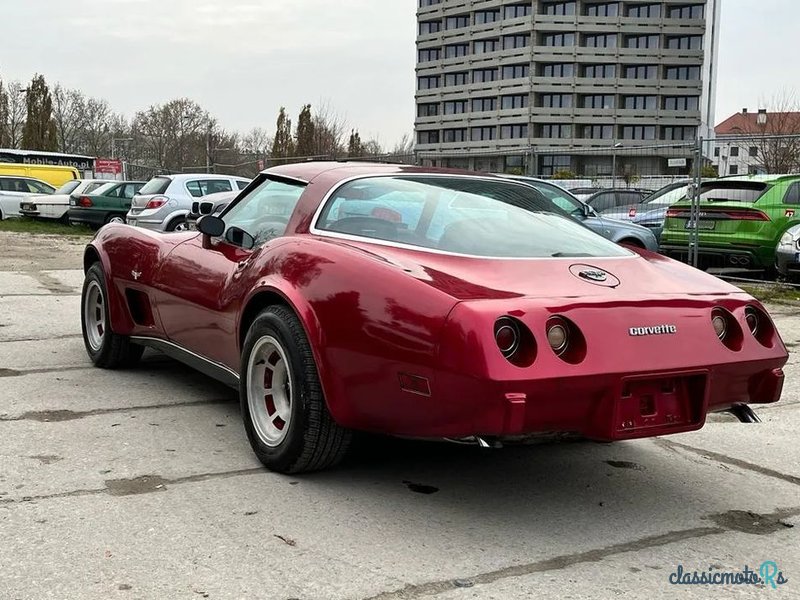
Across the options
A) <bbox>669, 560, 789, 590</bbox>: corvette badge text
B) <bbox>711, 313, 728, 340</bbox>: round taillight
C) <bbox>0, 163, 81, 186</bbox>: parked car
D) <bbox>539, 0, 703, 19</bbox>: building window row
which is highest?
<bbox>539, 0, 703, 19</bbox>: building window row

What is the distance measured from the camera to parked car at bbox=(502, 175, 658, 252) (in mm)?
12344

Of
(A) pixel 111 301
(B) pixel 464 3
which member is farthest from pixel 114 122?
(A) pixel 111 301

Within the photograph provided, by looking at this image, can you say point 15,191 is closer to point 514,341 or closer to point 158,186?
point 158,186

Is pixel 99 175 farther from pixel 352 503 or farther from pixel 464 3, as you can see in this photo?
pixel 464 3

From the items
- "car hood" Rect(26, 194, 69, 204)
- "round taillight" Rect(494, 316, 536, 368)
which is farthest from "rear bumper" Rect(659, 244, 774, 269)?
"car hood" Rect(26, 194, 69, 204)

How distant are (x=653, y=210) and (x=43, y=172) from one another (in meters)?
24.8

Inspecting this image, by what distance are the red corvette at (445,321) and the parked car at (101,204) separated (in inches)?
728

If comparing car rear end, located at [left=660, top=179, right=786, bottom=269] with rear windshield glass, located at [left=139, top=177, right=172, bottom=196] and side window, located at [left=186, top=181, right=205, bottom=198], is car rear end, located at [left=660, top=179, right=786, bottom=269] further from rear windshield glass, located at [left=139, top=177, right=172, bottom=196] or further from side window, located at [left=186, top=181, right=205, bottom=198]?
rear windshield glass, located at [left=139, top=177, right=172, bottom=196]

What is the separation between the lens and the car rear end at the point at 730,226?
11680mm

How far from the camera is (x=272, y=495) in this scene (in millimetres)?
3547

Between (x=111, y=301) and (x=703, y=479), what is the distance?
374cm

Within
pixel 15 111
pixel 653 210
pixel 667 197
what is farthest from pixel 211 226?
pixel 15 111

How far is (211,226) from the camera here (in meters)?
4.55

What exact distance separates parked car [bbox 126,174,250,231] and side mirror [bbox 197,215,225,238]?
12.2m
